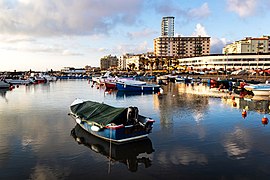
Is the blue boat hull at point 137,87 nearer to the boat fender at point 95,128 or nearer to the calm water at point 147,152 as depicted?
the calm water at point 147,152

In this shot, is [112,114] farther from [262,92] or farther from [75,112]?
[262,92]

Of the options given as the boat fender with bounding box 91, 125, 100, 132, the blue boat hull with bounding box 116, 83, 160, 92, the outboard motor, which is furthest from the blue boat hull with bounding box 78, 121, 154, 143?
the blue boat hull with bounding box 116, 83, 160, 92

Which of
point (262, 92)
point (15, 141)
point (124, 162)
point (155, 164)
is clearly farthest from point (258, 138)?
point (262, 92)

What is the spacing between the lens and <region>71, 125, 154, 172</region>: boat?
49.1ft

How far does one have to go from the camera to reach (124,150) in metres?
16.5

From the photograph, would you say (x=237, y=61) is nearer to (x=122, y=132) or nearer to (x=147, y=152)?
(x=122, y=132)

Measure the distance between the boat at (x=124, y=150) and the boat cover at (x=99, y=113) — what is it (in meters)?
1.36

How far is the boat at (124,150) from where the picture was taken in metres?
15.0

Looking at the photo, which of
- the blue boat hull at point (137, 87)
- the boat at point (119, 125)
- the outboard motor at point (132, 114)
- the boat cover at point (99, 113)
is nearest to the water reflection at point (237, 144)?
the boat at point (119, 125)

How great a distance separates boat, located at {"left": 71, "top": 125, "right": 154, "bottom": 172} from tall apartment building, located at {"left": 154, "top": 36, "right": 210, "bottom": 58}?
181375 mm

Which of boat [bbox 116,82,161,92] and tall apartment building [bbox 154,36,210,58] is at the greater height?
tall apartment building [bbox 154,36,210,58]

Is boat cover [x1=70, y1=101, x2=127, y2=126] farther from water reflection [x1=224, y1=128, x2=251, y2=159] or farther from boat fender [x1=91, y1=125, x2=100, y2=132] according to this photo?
water reflection [x1=224, y1=128, x2=251, y2=159]

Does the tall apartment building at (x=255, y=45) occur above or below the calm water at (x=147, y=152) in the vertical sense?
above

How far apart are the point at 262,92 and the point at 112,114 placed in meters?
37.3
